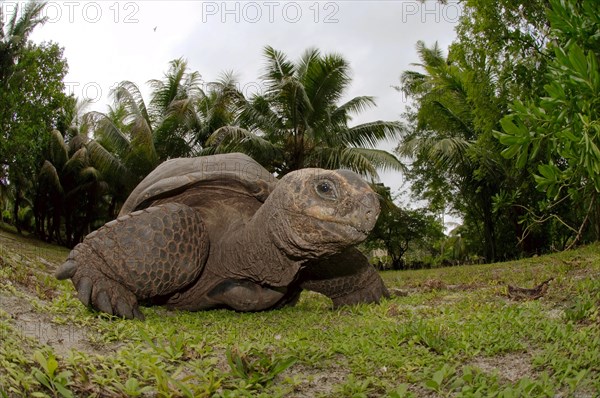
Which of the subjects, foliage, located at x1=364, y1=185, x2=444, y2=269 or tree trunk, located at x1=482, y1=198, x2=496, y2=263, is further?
foliage, located at x1=364, y1=185, x2=444, y2=269

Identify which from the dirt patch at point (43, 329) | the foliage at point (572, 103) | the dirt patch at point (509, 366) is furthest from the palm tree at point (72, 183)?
the foliage at point (572, 103)

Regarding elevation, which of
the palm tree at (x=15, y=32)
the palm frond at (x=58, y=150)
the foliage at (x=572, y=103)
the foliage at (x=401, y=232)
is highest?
the palm tree at (x=15, y=32)

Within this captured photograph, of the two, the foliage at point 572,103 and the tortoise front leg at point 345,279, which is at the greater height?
the foliage at point 572,103

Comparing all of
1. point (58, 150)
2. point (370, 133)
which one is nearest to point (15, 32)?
point (58, 150)

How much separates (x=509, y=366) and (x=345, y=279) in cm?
173

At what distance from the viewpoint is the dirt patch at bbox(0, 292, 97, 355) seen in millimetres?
2102

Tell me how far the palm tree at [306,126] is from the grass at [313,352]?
40.2 ft

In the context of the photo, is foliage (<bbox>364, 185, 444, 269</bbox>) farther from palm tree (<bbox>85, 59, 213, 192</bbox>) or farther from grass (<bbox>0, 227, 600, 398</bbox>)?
grass (<bbox>0, 227, 600, 398</bbox>)

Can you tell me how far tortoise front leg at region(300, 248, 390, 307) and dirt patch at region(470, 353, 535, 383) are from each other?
62.3 inches

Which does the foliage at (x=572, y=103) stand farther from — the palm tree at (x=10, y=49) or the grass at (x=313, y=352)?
the palm tree at (x=10, y=49)

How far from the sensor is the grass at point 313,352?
1.62 metres

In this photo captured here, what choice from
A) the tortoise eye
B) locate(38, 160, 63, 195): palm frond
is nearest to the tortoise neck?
the tortoise eye

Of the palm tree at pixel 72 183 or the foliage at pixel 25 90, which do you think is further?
the palm tree at pixel 72 183

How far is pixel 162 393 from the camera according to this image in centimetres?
158
